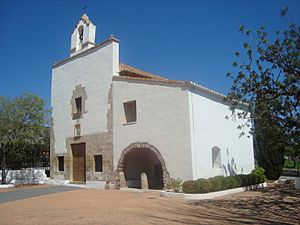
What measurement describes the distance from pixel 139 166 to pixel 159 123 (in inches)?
193

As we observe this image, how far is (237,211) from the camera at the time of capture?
9.12 meters

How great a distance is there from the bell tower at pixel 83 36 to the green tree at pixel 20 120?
13.8 feet

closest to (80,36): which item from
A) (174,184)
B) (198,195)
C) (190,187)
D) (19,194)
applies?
(19,194)

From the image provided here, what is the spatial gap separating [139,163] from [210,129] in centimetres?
550

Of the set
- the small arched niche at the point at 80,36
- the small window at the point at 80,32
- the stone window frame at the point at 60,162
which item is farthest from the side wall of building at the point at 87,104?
the small window at the point at 80,32

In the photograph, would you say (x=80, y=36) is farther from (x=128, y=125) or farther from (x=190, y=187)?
(x=190, y=187)

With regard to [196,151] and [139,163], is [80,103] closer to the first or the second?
[139,163]

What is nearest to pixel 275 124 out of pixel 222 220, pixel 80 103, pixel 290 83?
pixel 290 83

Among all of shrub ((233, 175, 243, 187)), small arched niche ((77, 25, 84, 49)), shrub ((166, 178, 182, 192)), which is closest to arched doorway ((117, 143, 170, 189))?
shrub ((166, 178, 182, 192))

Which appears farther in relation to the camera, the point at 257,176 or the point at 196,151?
the point at 257,176

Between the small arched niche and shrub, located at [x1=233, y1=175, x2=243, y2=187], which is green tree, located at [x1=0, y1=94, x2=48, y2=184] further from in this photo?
shrub, located at [x1=233, y1=175, x2=243, y2=187]

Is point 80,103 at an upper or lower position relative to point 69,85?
lower

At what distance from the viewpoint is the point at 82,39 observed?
2020 centimetres

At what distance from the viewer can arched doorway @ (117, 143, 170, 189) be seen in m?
14.6
